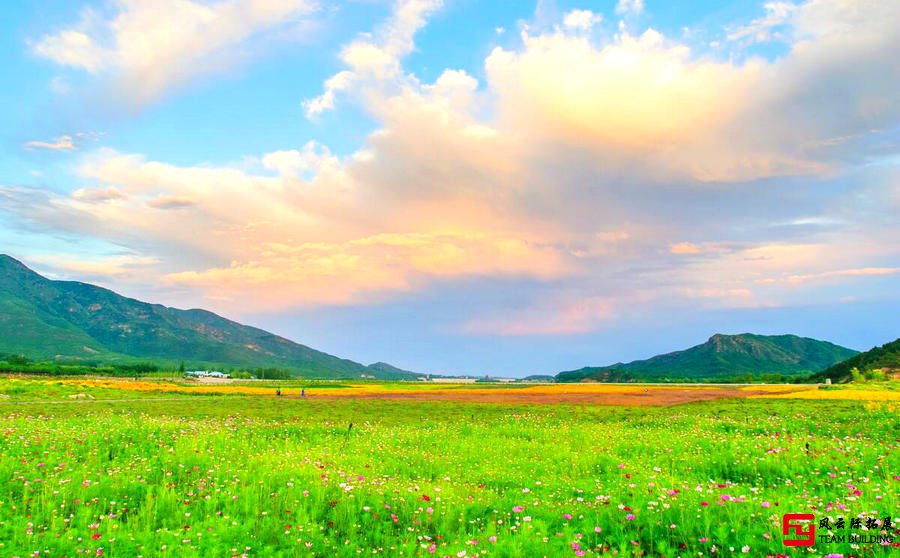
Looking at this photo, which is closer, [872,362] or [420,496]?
[420,496]

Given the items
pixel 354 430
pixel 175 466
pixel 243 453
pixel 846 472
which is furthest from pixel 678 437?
pixel 175 466

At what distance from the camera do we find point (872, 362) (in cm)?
12244

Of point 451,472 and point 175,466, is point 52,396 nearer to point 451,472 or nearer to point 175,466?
point 175,466

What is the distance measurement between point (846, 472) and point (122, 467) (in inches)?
746

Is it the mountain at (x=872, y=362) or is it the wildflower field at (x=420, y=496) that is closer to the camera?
the wildflower field at (x=420, y=496)

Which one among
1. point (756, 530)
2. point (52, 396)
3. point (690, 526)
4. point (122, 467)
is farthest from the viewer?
point (52, 396)

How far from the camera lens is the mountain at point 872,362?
11394 cm

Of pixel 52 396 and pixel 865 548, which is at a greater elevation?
pixel 865 548

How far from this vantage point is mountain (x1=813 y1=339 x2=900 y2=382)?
11394 cm

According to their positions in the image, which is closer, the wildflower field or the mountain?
the wildflower field

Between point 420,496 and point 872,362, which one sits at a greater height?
point 872,362

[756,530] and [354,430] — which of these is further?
[354,430]

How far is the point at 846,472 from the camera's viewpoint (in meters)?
12.2

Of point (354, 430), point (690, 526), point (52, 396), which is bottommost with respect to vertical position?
point (52, 396)
